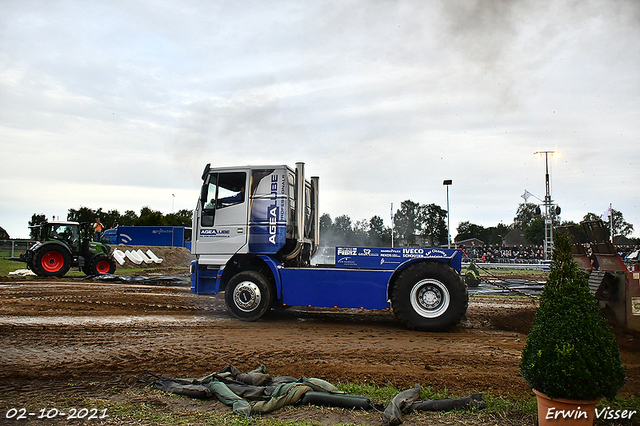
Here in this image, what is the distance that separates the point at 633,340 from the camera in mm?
7594

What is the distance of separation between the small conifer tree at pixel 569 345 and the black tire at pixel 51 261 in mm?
19905

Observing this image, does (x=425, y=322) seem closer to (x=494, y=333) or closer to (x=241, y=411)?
(x=494, y=333)

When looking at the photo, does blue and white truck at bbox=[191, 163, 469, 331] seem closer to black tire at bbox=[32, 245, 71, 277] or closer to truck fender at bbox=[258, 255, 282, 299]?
truck fender at bbox=[258, 255, 282, 299]

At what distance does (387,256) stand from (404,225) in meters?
20.6

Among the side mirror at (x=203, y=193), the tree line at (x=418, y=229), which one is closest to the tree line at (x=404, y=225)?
Result: the tree line at (x=418, y=229)

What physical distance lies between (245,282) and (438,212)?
30692mm

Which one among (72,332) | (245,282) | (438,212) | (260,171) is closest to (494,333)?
(245,282)

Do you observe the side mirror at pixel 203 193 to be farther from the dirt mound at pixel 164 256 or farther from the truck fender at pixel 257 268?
the dirt mound at pixel 164 256

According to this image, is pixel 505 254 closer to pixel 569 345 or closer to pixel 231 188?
pixel 231 188

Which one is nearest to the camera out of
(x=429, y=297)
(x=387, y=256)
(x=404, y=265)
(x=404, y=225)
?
(x=429, y=297)

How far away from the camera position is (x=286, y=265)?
10.0m

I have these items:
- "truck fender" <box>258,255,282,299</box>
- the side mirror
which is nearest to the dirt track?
"truck fender" <box>258,255,282,299</box>

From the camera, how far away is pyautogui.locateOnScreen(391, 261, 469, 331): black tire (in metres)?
8.73

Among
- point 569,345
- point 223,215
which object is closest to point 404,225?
point 223,215
